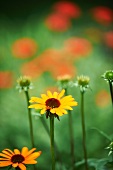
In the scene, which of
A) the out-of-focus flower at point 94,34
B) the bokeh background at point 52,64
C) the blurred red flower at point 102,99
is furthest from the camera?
the out-of-focus flower at point 94,34

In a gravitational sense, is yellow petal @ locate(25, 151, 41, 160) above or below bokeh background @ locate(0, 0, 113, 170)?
below

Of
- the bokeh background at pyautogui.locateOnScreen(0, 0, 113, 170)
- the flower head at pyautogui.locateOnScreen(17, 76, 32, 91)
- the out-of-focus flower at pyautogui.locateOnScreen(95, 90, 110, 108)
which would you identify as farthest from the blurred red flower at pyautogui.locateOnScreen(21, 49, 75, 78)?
the flower head at pyautogui.locateOnScreen(17, 76, 32, 91)

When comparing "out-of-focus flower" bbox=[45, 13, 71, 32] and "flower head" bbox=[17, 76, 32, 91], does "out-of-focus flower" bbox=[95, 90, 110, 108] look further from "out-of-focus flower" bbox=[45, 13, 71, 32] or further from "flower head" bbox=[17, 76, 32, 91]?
"flower head" bbox=[17, 76, 32, 91]

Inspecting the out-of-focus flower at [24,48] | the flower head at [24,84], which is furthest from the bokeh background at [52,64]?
the flower head at [24,84]

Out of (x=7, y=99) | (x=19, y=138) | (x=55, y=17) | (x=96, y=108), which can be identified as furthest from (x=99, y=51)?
(x=19, y=138)

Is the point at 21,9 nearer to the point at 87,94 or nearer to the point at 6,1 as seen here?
the point at 6,1

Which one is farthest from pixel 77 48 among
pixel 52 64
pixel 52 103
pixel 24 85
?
pixel 52 103

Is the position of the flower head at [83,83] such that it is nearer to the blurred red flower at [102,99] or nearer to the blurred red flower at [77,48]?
the blurred red flower at [102,99]
